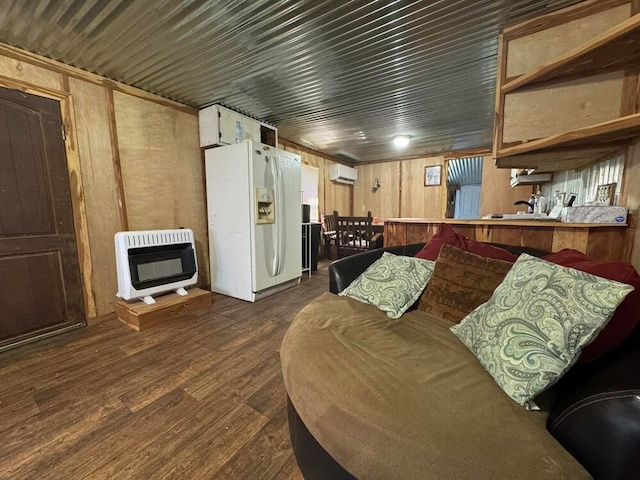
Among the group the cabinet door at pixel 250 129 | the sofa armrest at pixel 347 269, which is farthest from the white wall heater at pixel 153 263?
the sofa armrest at pixel 347 269

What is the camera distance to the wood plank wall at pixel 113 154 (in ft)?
6.90

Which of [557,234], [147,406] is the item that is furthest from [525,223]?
[147,406]

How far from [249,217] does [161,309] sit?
46.8 inches

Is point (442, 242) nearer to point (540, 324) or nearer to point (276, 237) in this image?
point (540, 324)

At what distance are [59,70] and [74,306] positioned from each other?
195cm

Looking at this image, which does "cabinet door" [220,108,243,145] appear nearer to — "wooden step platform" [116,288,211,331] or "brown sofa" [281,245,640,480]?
"wooden step platform" [116,288,211,331]

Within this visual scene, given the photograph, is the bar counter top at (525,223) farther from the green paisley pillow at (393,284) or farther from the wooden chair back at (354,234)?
the wooden chair back at (354,234)

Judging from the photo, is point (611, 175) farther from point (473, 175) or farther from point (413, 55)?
point (473, 175)

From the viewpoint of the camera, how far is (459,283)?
4.33 ft

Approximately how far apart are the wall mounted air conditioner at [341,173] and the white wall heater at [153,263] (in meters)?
3.44

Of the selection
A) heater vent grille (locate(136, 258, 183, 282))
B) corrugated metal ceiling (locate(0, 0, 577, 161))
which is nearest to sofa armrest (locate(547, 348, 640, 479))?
corrugated metal ceiling (locate(0, 0, 577, 161))

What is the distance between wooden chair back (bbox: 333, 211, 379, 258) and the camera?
4.00 metres

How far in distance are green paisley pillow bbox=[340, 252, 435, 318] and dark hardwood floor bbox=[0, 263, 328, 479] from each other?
743 mm

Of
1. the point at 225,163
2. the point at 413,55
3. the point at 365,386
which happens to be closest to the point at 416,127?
the point at 413,55
